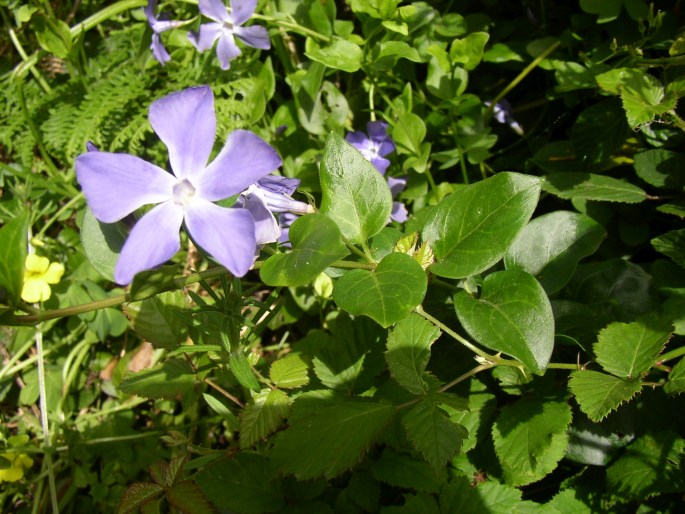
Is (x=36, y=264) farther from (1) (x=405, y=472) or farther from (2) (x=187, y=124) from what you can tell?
(1) (x=405, y=472)

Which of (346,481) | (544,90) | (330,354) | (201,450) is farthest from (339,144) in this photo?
(544,90)

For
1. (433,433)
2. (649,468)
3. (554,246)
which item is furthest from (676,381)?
(433,433)

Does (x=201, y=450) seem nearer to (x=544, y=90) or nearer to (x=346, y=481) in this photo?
(x=346, y=481)

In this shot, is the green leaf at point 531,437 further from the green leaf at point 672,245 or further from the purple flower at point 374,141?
the purple flower at point 374,141

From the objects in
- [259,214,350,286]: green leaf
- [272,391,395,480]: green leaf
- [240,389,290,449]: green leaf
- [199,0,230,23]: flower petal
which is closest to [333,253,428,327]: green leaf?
[259,214,350,286]: green leaf

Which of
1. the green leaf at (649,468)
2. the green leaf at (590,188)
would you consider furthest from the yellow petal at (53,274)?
the green leaf at (649,468)

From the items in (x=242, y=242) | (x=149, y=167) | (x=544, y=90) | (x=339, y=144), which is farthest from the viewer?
(x=544, y=90)
